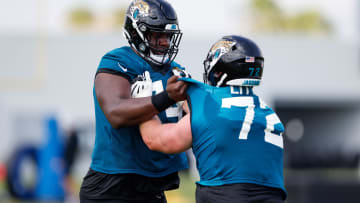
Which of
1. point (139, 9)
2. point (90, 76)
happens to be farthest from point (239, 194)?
point (90, 76)

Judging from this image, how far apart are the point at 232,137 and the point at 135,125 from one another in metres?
0.73

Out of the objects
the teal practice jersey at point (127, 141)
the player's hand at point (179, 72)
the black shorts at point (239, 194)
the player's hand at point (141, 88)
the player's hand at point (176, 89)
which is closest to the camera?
the black shorts at point (239, 194)

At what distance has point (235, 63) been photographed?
348 cm

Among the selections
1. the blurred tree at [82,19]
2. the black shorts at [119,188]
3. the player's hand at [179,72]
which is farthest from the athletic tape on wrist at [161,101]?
the blurred tree at [82,19]

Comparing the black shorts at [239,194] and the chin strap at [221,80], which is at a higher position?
the chin strap at [221,80]

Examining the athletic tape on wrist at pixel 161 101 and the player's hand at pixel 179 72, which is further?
the player's hand at pixel 179 72

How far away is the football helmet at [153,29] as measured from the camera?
12.6 ft

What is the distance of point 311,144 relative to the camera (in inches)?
1362

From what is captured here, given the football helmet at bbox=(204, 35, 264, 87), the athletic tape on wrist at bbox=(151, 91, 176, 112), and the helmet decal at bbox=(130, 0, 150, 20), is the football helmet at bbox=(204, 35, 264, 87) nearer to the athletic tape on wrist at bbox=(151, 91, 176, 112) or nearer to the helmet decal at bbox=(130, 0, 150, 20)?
the athletic tape on wrist at bbox=(151, 91, 176, 112)

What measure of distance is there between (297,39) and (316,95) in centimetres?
258

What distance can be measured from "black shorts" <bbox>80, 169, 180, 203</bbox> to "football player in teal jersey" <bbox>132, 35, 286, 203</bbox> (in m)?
0.48

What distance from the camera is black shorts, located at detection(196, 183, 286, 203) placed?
129 inches

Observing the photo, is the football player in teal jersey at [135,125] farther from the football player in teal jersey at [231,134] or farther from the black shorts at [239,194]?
the black shorts at [239,194]

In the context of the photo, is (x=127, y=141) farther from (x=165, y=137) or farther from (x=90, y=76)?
(x=90, y=76)
